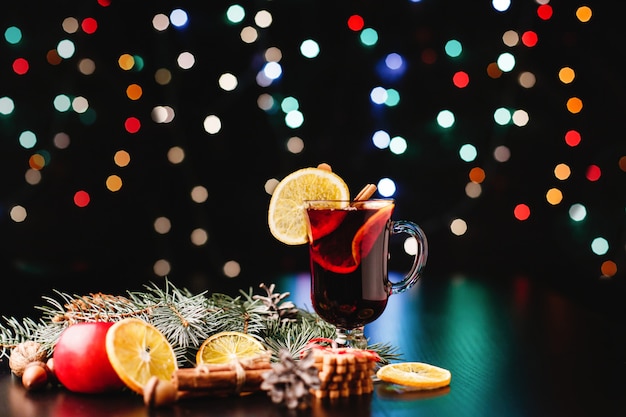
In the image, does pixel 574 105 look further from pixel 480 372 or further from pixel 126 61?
pixel 480 372

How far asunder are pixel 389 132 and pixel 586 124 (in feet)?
2.68

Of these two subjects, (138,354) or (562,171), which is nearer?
(138,354)

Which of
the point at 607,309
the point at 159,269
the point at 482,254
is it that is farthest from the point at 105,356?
the point at 482,254

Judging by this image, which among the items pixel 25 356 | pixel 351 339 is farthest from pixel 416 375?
pixel 25 356

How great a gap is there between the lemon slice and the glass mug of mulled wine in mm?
97

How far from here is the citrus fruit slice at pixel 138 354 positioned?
1.01 metres

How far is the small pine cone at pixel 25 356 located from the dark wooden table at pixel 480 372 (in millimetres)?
20

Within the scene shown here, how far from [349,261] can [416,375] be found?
0.67ft

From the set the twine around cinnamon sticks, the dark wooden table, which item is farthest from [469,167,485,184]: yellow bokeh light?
the twine around cinnamon sticks

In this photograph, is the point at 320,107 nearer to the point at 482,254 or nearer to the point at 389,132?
the point at 389,132

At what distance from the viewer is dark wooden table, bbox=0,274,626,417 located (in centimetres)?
98

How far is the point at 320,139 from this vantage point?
3.20 metres

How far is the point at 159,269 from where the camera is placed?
10.6ft

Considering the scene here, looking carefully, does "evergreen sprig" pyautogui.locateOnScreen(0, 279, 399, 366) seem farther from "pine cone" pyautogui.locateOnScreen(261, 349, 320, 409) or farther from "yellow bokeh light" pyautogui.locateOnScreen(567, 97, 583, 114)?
"yellow bokeh light" pyautogui.locateOnScreen(567, 97, 583, 114)
